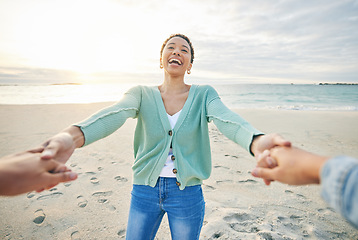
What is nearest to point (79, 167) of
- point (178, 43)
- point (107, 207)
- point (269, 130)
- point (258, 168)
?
point (107, 207)

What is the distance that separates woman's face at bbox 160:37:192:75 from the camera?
2.05 metres

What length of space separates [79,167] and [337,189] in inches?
199

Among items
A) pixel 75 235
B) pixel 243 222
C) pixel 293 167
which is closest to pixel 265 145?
pixel 293 167

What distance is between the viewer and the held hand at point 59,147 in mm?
1053

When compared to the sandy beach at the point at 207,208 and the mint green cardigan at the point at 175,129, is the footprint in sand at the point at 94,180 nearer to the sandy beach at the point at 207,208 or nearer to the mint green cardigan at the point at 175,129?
the sandy beach at the point at 207,208

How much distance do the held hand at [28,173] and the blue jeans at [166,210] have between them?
0.89m

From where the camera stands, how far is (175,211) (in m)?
1.78

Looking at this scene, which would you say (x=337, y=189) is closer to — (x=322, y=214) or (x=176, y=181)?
(x=176, y=181)

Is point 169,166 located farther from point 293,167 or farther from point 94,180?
point 94,180

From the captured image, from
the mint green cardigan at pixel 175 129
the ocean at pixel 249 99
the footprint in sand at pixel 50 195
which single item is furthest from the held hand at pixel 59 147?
the ocean at pixel 249 99

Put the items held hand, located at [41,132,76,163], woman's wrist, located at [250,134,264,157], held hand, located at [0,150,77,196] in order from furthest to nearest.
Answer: woman's wrist, located at [250,134,264,157]
held hand, located at [41,132,76,163]
held hand, located at [0,150,77,196]

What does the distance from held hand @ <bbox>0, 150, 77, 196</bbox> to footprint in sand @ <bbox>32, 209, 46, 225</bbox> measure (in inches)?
106

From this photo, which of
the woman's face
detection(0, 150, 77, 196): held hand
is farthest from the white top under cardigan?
detection(0, 150, 77, 196): held hand

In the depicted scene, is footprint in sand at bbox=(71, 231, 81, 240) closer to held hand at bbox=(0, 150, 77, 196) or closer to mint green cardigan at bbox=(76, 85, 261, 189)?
mint green cardigan at bbox=(76, 85, 261, 189)
